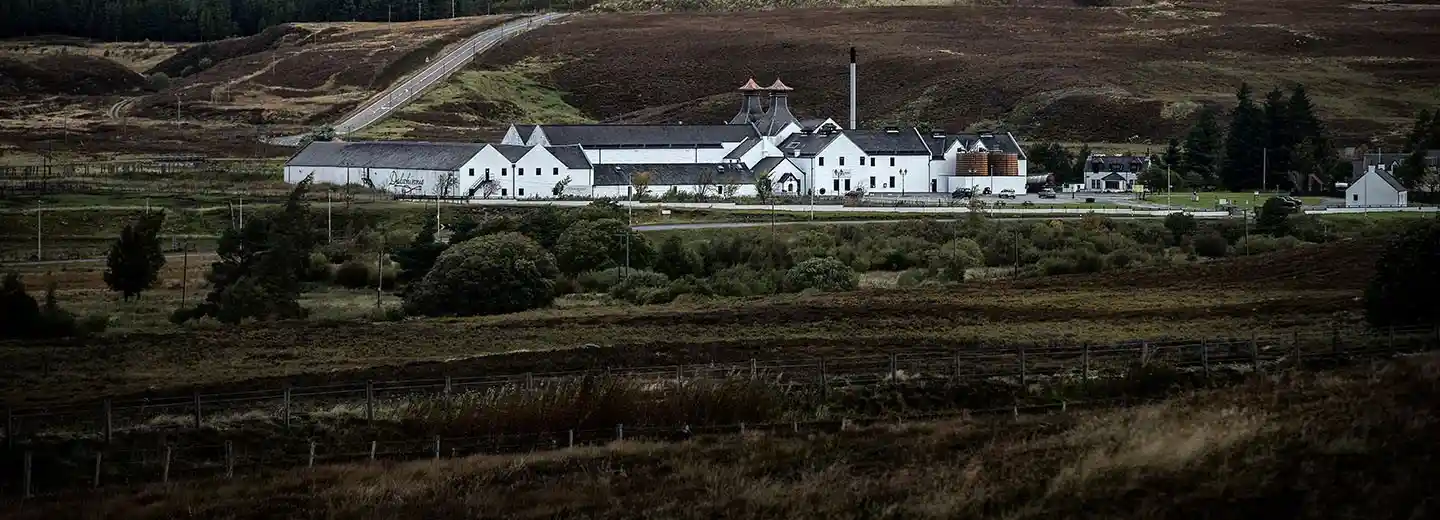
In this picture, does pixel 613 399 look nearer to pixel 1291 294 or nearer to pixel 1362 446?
pixel 1362 446

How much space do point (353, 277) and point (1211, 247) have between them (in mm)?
25390

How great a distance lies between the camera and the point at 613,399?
88.3ft

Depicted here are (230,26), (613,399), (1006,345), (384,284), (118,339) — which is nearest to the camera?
(613,399)

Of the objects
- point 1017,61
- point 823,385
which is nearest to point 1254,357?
point 823,385

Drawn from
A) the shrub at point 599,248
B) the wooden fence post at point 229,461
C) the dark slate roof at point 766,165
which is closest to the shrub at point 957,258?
the shrub at point 599,248

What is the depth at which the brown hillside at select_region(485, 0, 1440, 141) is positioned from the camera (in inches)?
4577

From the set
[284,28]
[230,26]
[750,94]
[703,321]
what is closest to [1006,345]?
[703,321]

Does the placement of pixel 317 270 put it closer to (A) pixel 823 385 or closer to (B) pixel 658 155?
(A) pixel 823 385

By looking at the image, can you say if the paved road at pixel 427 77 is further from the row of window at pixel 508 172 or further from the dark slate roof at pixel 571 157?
the row of window at pixel 508 172

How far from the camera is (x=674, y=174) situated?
80.2 meters

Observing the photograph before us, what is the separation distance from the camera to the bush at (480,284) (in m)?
44.7

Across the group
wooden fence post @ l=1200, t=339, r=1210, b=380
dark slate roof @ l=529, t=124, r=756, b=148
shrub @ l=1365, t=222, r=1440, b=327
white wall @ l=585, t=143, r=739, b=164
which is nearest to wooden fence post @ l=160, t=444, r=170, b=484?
wooden fence post @ l=1200, t=339, r=1210, b=380

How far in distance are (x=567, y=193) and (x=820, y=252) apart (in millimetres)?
26095

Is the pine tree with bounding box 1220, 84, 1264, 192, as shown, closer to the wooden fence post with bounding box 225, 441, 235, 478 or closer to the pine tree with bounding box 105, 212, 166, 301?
the pine tree with bounding box 105, 212, 166, 301
